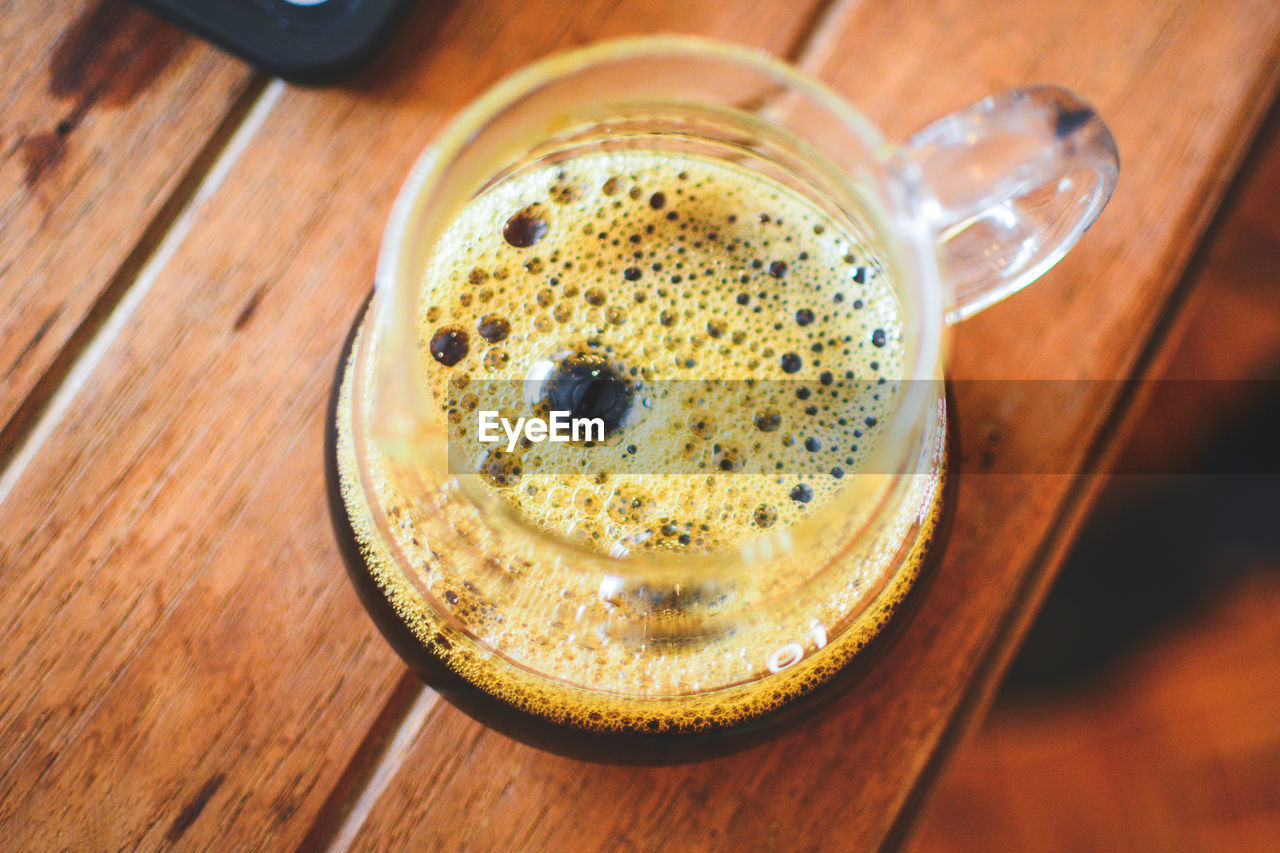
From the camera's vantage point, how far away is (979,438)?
50 cm

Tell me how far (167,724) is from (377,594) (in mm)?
200

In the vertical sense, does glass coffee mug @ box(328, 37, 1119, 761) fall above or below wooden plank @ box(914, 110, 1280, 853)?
above

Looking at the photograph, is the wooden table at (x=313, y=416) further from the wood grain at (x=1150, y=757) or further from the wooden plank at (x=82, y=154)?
the wood grain at (x=1150, y=757)

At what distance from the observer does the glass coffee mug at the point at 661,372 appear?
30 centimetres

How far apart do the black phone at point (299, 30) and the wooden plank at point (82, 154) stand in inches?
1.0

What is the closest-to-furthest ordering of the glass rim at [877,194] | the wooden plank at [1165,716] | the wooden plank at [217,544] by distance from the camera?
the glass rim at [877,194] → the wooden plank at [217,544] → the wooden plank at [1165,716]

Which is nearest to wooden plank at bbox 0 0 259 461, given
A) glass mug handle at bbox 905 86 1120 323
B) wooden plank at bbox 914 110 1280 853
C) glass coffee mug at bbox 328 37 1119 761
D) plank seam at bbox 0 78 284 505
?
plank seam at bbox 0 78 284 505

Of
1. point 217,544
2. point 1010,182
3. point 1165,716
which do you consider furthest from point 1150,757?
point 217,544

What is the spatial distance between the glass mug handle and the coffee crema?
0.04 m

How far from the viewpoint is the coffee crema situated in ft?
1.09

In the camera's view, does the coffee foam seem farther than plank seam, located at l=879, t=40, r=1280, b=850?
No

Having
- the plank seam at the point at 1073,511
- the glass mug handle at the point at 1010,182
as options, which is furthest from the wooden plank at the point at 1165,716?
the glass mug handle at the point at 1010,182

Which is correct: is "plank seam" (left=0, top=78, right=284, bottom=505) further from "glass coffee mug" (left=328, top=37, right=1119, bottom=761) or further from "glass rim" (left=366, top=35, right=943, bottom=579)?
"glass rim" (left=366, top=35, right=943, bottom=579)

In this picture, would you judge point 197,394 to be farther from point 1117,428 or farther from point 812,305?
point 1117,428
